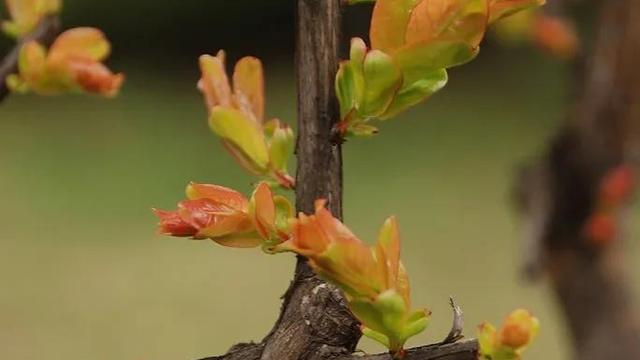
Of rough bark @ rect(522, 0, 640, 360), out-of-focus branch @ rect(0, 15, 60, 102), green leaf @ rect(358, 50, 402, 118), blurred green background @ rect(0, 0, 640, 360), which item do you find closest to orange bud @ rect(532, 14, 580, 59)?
rough bark @ rect(522, 0, 640, 360)

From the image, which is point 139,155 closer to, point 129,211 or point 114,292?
point 129,211

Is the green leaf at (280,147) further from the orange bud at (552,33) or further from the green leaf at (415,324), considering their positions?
the orange bud at (552,33)

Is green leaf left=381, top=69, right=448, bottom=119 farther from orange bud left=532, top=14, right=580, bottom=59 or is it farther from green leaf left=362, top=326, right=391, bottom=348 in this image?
orange bud left=532, top=14, right=580, bottom=59

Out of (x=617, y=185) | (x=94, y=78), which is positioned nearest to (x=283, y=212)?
(x=94, y=78)

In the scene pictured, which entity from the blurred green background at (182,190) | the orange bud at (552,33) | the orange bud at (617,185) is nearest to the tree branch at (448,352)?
the orange bud at (617,185)

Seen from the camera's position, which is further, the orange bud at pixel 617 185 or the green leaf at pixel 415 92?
the orange bud at pixel 617 185

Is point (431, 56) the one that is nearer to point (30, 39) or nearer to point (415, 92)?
point (415, 92)
